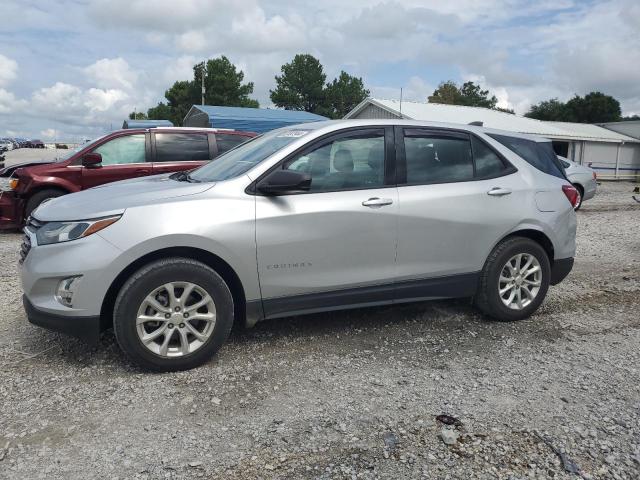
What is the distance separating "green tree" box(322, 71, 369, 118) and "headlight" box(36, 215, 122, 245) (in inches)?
2616

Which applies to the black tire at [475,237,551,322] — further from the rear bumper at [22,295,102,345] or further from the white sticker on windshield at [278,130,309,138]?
the rear bumper at [22,295,102,345]

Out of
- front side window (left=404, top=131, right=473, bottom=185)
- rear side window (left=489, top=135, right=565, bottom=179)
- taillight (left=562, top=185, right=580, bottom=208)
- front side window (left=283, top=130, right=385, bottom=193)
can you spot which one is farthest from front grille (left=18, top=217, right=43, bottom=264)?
taillight (left=562, top=185, right=580, bottom=208)

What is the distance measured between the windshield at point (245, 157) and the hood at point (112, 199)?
25cm

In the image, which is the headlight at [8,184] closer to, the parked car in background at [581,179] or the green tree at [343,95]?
the parked car in background at [581,179]

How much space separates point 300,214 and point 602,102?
70.1m

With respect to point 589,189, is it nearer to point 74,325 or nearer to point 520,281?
point 520,281

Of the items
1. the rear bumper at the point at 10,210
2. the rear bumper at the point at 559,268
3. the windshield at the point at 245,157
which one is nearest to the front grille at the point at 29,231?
the windshield at the point at 245,157

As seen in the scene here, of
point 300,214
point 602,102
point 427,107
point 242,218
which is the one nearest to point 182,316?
point 242,218

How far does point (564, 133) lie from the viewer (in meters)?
31.8

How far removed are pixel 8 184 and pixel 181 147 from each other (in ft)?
9.09

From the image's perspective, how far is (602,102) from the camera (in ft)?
208

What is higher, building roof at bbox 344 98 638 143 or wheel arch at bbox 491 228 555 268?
building roof at bbox 344 98 638 143

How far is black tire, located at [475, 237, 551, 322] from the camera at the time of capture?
175 inches

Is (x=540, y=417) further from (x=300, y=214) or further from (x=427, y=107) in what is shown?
(x=427, y=107)
